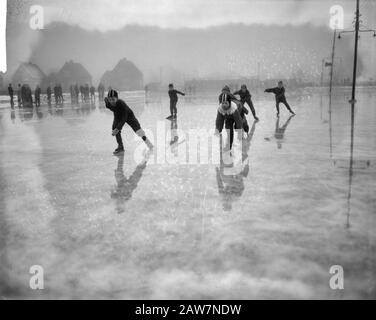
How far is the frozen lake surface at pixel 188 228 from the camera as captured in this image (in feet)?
9.06

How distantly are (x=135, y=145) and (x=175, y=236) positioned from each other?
6.17 metres

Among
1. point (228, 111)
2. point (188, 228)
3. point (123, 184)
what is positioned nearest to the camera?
point (188, 228)

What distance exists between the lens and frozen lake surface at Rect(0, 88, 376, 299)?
2762 millimetres

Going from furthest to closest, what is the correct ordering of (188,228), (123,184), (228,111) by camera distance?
(228,111), (123,184), (188,228)

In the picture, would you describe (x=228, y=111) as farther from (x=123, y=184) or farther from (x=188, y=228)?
(x=188, y=228)

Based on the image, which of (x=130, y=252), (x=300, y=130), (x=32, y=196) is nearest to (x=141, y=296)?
(x=130, y=252)

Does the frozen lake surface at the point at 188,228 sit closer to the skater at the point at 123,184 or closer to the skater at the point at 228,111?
the skater at the point at 123,184

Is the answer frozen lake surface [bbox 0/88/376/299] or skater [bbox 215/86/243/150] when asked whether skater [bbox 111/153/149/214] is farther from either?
skater [bbox 215/86/243/150]

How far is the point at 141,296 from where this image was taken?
8.57ft

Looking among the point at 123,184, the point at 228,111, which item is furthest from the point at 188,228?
the point at 228,111

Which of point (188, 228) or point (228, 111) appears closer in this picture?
point (188, 228)

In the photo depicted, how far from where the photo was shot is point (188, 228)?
12.4 feet

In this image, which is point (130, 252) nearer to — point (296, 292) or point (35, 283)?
point (35, 283)
